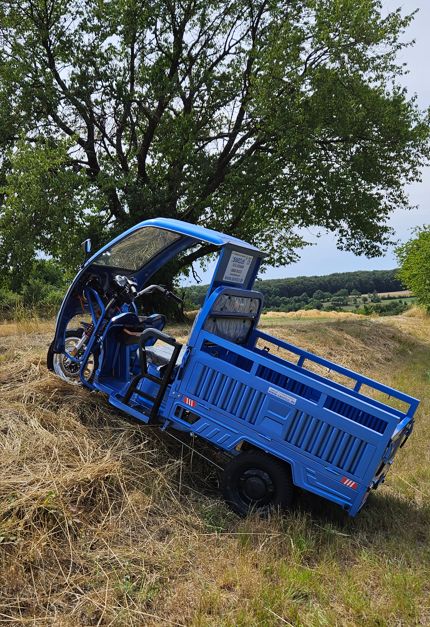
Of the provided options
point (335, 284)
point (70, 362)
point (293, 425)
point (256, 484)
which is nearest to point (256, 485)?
point (256, 484)

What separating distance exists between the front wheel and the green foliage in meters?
29.5

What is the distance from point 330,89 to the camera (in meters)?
17.7

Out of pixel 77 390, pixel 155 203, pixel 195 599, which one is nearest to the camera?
pixel 195 599

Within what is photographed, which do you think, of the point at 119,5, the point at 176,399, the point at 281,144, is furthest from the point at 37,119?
the point at 176,399

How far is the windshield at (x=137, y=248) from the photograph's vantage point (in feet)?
19.7

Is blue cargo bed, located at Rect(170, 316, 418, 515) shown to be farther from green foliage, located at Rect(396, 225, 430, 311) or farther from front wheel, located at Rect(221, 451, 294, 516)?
green foliage, located at Rect(396, 225, 430, 311)

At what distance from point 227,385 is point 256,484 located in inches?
33.6

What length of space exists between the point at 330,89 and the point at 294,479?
1547cm

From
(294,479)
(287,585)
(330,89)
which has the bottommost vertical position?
(287,585)

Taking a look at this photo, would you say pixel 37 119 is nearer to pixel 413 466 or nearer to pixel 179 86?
pixel 179 86

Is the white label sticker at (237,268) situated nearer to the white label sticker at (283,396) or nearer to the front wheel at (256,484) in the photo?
the white label sticker at (283,396)

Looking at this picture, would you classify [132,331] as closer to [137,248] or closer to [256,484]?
[137,248]

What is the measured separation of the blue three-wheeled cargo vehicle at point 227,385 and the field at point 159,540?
332 mm


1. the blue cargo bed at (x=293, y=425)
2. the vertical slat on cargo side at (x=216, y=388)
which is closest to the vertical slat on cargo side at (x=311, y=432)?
the blue cargo bed at (x=293, y=425)
